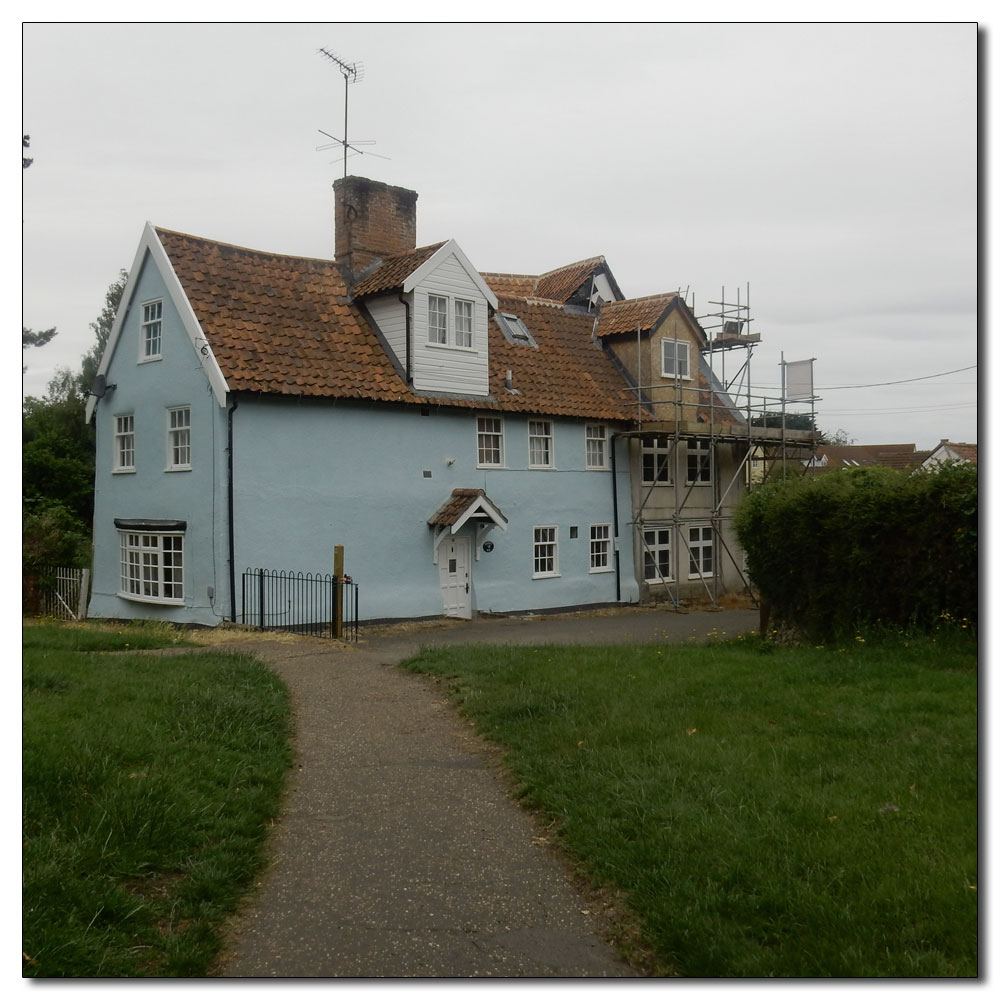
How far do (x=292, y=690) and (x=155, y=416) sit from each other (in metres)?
11.4

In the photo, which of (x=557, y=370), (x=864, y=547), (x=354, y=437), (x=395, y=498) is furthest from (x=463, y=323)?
(x=864, y=547)

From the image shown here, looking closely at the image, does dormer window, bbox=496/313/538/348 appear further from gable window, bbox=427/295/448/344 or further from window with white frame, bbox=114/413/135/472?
window with white frame, bbox=114/413/135/472

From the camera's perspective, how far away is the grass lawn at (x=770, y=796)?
511 centimetres

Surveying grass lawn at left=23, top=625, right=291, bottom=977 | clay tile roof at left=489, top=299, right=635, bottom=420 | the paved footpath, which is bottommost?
the paved footpath

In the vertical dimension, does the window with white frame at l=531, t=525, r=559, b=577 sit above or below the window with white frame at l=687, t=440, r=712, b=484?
below

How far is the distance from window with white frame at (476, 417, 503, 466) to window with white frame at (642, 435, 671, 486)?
5.47m

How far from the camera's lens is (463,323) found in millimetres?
23406

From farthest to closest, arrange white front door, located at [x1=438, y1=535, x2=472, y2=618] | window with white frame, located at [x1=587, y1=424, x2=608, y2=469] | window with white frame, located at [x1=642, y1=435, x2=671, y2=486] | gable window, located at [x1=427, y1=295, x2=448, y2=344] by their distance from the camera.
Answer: window with white frame, located at [x1=642, y1=435, x2=671, y2=486], window with white frame, located at [x1=587, y1=424, x2=608, y2=469], white front door, located at [x1=438, y1=535, x2=472, y2=618], gable window, located at [x1=427, y1=295, x2=448, y2=344]

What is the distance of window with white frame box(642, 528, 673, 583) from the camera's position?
2780cm

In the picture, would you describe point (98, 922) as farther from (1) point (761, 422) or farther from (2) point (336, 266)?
(1) point (761, 422)

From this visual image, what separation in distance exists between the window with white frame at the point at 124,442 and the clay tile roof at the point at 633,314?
1352cm

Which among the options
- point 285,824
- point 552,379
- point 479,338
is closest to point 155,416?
point 479,338

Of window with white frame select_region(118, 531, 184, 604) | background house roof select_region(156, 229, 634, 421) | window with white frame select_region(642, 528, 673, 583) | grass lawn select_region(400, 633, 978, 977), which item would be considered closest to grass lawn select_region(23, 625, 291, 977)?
grass lawn select_region(400, 633, 978, 977)

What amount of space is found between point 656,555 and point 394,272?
11024 mm
